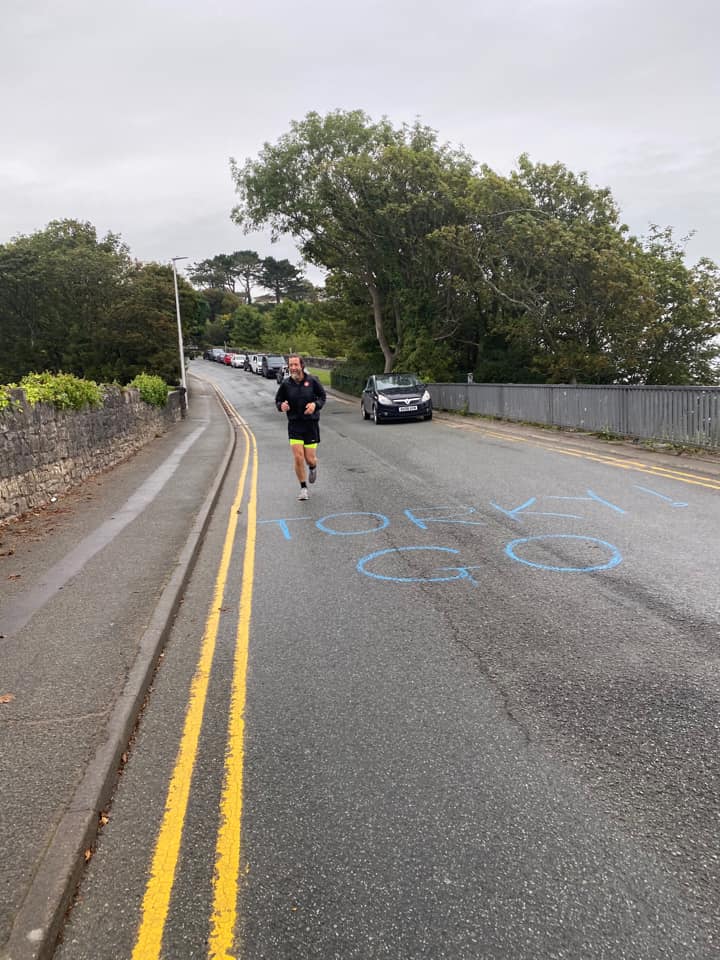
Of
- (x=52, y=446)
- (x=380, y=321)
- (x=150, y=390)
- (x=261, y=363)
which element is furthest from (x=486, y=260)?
(x=261, y=363)

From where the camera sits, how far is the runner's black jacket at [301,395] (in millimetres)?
9266

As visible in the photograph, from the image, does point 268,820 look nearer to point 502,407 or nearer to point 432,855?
point 432,855

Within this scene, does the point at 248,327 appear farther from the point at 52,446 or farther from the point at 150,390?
the point at 52,446

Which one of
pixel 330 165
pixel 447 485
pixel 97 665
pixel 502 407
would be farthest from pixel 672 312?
pixel 97 665

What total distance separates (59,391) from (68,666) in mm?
8406

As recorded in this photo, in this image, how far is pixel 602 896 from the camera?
2.31 m

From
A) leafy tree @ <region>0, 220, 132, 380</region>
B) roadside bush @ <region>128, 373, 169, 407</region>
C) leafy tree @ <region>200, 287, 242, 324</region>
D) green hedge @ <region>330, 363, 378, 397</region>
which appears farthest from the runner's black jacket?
leafy tree @ <region>200, 287, 242, 324</region>

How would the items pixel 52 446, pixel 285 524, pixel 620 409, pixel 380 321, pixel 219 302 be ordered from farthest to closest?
pixel 219 302
pixel 380 321
pixel 620 409
pixel 52 446
pixel 285 524

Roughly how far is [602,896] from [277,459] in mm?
13357

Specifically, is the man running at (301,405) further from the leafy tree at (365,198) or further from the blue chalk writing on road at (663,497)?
the leafy tree at (365,198)

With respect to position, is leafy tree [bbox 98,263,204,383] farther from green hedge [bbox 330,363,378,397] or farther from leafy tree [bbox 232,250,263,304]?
leafy tree [bbox 232,250,263,304]

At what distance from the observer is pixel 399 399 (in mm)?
22734

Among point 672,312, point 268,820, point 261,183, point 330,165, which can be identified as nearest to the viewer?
point 268,820

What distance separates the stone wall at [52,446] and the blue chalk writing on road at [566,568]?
6580 millimetres
